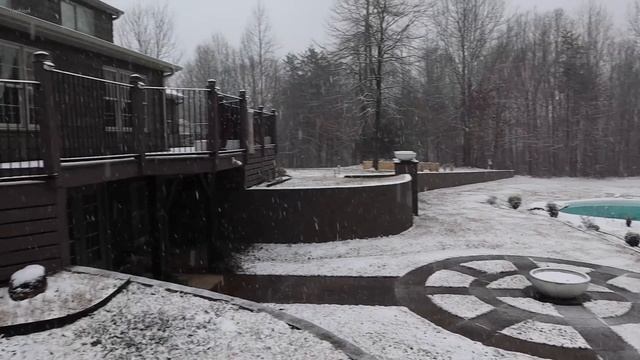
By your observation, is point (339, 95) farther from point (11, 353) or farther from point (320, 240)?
point (11, 353)

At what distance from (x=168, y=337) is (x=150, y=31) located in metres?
33.0

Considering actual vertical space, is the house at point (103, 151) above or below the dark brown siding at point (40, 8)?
below

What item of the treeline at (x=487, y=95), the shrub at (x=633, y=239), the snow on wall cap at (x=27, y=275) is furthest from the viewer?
the treeline at (x=487, y=95)

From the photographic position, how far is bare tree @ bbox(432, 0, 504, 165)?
29.7m

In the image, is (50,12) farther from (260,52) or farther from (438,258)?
(260,52)

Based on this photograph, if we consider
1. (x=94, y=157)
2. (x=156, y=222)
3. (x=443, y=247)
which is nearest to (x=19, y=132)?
(x=94, y=157)

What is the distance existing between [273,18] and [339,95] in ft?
31.2

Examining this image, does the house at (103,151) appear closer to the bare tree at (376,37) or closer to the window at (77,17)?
the window at (77,17)

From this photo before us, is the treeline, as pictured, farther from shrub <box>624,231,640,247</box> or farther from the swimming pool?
shrub <box>624,231,640,247</box>

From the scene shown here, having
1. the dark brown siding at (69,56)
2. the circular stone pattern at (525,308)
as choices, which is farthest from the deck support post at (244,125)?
the circular stone pattern at (525,308)

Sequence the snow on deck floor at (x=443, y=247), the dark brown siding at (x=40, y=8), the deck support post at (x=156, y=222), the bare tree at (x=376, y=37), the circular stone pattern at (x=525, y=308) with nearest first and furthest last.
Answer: the circular stone pattern at (x=525, y=308), the deck support post at (x=156, y=222), the snow on deck floor at (x=443, y=247), the dark brown siding at (x=40, y=8), the bare tree at (x=376, y=37)

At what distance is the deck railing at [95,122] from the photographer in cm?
466

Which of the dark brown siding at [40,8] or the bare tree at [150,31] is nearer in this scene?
the dark brown siding at [40,8]

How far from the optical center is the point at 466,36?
29.7 m
